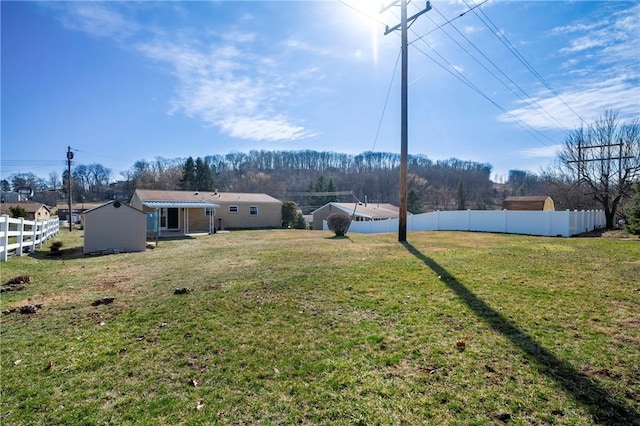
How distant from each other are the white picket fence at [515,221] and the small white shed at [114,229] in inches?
721

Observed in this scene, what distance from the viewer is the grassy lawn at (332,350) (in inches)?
106

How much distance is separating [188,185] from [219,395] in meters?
56.7

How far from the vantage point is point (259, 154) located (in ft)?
272

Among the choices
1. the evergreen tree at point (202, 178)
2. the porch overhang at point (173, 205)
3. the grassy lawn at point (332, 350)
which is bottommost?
the grassy lawn at point (332, 350)

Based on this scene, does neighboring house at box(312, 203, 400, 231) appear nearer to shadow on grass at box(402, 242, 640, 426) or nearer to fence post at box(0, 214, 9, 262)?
fence post at box(0, 214, 9, 262)

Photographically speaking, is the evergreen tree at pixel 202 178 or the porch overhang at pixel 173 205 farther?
the evergreen tree at pixel 202 178

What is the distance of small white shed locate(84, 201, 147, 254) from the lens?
1295 centimetres

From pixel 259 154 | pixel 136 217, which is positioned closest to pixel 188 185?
pixel 259 154

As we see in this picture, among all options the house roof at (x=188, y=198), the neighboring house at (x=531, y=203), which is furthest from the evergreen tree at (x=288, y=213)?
the neighboring house at (x=531, y=203)

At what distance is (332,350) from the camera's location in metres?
3.66

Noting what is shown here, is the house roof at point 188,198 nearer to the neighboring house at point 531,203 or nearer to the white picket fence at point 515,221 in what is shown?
the white picket fence at point 515,221

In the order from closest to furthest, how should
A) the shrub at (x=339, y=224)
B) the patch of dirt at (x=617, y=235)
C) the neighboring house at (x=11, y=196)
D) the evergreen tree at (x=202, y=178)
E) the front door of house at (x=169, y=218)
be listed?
the patch of dirt at (x=617, y=235) < the shrub at (x=339, y=224) < the front door of house at (x=169, y=218) < the neighboring house at (x=11, y=196) < the evergreen tree at (x=202, y=178)

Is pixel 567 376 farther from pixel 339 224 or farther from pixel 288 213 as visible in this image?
pixel 288 213

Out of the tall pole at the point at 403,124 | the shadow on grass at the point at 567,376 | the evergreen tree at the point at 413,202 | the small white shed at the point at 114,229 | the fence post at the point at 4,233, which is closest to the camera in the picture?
the shadow on grass at the point at 567,376
